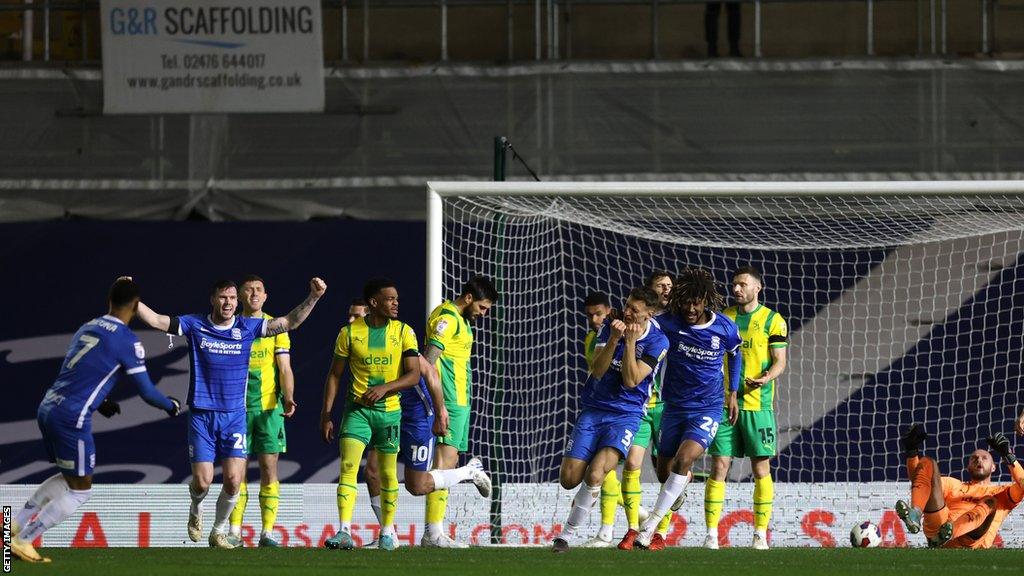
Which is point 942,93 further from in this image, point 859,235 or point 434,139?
point 434,139

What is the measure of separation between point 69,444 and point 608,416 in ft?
10.3

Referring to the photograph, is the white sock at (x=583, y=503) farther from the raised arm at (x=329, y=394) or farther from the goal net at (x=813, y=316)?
the goal net at (x=813, y=316)

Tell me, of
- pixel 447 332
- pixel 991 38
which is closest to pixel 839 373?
pixel 991 38

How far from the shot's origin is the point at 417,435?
1002cm

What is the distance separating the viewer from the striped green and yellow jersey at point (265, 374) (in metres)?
10.7

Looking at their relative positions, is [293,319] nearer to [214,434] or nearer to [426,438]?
[214,434]

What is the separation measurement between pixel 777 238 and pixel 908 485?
2307mm

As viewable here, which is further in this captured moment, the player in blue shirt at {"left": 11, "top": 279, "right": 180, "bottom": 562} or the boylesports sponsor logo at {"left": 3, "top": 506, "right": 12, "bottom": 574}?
the player in blue shirt at {"left": 11, "top": 279, "right": 180, "bottom": 562}

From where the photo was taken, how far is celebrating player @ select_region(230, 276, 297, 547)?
34.5ft

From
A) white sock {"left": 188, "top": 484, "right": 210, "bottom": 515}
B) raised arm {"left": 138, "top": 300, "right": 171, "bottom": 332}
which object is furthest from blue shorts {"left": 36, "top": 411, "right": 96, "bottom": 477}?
white sock {"left": 188, "top": 484, "right": 210, "bottom": 515}

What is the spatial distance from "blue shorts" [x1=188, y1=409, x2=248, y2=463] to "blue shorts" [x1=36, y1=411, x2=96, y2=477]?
151cm

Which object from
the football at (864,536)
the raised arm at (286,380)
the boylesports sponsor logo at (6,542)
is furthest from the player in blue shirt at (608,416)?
the boylesports sponsor logo at (6,542)

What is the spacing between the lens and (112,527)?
12453 millimetres

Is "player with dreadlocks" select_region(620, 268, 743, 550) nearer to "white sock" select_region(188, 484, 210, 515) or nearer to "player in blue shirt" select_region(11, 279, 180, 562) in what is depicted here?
"white sock" select_region(188, 484, 210, 515)
